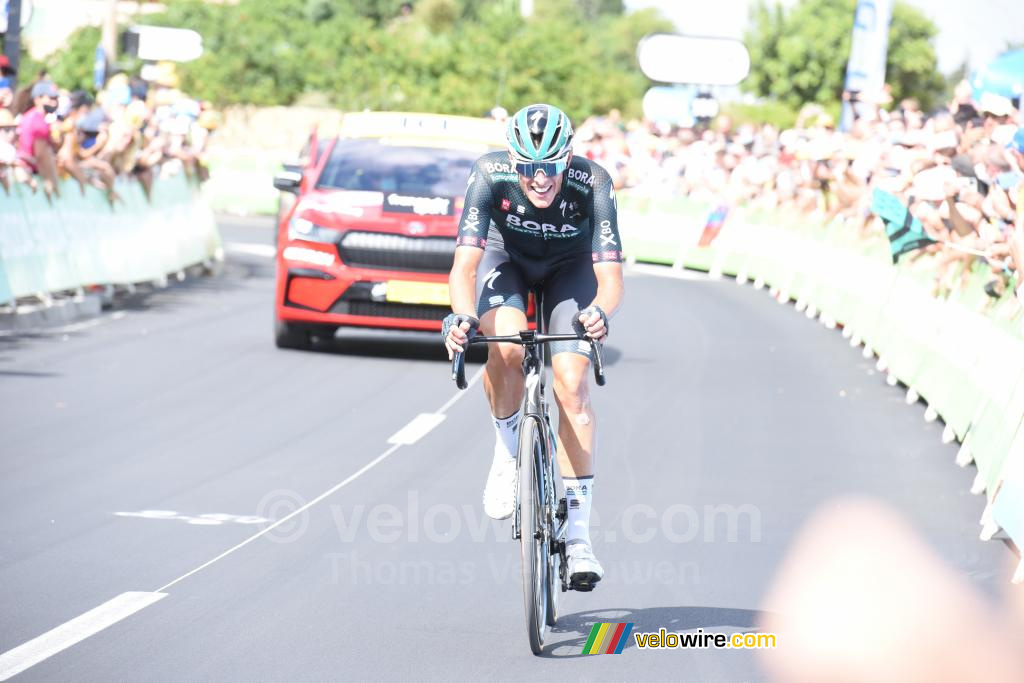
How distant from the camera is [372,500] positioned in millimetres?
9586

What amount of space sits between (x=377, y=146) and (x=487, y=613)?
991 centimetres

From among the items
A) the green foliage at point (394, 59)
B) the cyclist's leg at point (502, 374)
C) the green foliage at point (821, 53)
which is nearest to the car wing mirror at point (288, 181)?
the cyclist's leg at point (502, 374)

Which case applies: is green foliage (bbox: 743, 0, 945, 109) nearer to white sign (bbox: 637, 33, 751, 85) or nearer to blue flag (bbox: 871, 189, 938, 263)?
white sign (bbox: 637, 33, 751, 85)

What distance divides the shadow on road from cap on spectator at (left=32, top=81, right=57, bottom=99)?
1275 cm

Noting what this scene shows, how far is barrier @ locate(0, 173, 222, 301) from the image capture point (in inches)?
672

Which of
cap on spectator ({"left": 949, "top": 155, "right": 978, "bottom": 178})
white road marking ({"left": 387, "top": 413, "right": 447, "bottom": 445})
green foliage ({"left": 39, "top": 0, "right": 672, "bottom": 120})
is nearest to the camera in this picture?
white road marking ({"left": 387, "top": 413, "right": 447, "bottom": 445})

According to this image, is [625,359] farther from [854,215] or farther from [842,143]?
[842,143]

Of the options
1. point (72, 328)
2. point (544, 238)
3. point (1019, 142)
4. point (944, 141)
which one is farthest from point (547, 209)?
point (72, 328)

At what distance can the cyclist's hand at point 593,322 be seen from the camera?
6.52 m

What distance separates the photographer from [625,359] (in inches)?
674

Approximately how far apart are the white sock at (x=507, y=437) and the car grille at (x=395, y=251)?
27.8ft

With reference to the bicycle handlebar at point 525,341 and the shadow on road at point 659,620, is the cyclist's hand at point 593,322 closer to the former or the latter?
the bicycle handlebar at point 525,341

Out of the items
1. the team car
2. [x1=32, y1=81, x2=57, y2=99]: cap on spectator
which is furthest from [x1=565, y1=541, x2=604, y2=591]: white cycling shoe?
[x1=32, y1=81, x2=57, y2=99]: cap on spectator

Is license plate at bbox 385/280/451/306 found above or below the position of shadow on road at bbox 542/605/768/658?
below
